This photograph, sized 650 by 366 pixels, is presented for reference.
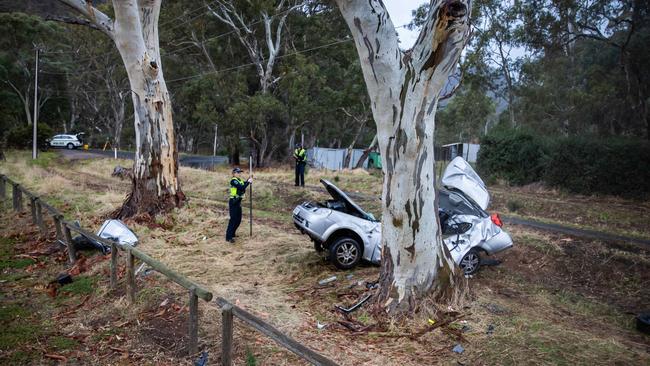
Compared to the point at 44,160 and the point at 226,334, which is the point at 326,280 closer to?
the point at 226,334

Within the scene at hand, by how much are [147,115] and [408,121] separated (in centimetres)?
837

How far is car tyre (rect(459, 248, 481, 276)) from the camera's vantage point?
846 cm

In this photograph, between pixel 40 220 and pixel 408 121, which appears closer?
pixel 408 121

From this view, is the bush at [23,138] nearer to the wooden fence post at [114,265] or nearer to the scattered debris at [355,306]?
the wooden fence post at [114,265]

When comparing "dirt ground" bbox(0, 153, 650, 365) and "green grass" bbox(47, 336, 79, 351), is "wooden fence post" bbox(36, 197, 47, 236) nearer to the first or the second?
"dirt ground" bbox(0, 153, 650, 365)

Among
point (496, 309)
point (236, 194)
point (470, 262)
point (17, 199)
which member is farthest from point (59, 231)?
point (496, 309)

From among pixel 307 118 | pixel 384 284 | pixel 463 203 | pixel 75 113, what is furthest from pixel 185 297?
pixel 75 113

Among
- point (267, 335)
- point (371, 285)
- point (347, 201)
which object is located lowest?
point (371, 285)

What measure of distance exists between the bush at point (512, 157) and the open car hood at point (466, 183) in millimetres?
15160

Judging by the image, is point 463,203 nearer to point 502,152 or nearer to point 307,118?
point 502,152

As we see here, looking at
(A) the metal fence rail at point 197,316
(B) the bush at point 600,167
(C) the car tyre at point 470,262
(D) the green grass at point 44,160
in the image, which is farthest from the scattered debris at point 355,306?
(D) the green grass at point 44,160

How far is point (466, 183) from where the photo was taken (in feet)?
29.8

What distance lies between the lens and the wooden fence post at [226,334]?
460cm

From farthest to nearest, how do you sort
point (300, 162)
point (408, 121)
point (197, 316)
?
point (300, 162)
point (408, 121)
point (197, 316)
